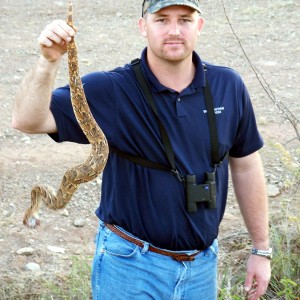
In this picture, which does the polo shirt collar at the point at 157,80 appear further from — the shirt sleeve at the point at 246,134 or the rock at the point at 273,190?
the rock at the point at 273,190

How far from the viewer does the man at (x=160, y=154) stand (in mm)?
3793

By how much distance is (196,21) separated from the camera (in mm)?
3934

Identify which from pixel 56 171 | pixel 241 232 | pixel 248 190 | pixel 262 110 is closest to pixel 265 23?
pixel 262 110

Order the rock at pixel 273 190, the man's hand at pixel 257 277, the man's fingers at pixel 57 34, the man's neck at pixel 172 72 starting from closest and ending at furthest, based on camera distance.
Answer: the man's fingers at pixel 57 34, the man's neck at pixel 172 72, the man's hand at pixel 257 277, the rock at pixel 273 190

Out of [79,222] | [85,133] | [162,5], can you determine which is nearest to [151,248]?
[85,133]

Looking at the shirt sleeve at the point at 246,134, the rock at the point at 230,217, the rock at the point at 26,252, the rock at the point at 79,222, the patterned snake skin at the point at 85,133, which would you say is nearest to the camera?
the patterned snake skin at the point at 85,133

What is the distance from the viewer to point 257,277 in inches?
173

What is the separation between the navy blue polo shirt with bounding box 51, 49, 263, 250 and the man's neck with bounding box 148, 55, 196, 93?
1.8 inches

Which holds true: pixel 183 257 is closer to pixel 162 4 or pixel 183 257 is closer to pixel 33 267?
pixel 162 4

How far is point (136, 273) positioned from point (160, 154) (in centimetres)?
68

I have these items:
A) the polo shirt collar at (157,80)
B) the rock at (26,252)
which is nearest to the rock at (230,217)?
the rock at (26,252)

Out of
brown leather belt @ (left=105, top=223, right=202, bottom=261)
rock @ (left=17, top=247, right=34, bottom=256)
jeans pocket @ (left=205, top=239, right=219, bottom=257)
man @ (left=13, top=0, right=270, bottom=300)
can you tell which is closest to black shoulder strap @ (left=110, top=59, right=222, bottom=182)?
man @ (left=13, top=0, right=270, bottom=300)

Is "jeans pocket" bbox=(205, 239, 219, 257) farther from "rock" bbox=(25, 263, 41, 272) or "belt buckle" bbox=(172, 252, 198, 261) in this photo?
"rock" bbox=(25, 263, 41, 272)

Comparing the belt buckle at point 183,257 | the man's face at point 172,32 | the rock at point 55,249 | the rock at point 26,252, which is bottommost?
the belt buckle at point 183,257
